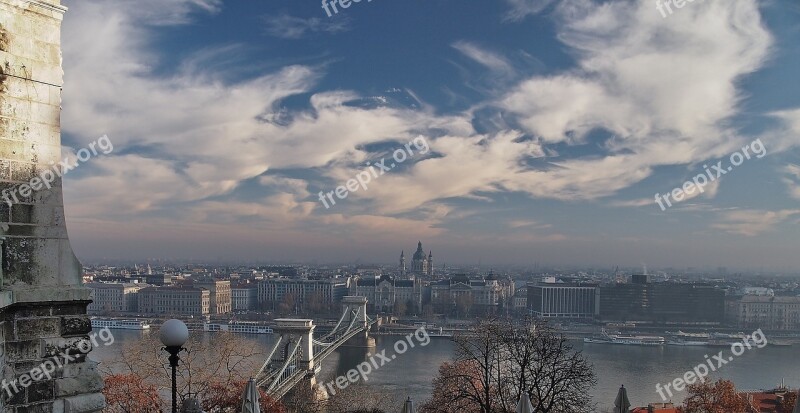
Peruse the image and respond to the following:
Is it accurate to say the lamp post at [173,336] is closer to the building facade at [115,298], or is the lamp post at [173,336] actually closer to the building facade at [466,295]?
the building facade at [115,298]

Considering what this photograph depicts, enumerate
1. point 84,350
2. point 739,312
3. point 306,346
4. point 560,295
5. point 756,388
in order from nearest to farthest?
point 84,350, point 756,388, point 306,346, point 739,312, point 560,295

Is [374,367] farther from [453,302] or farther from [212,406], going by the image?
[453,302]

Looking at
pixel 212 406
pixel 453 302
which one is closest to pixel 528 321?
pixel 212 406
